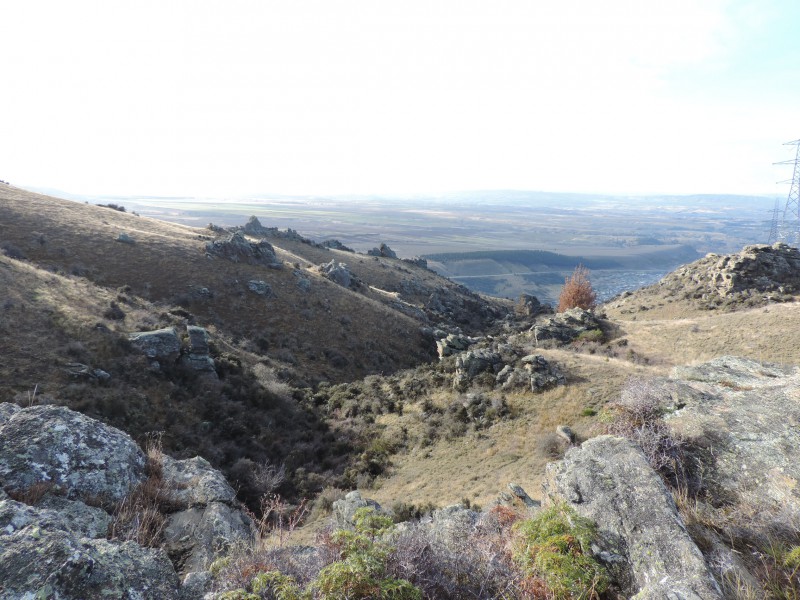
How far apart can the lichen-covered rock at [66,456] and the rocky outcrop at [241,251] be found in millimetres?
44249

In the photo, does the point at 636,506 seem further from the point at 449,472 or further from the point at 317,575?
the point at 449,472

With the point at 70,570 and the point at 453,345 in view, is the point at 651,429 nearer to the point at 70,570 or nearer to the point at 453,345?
the point at 70,570

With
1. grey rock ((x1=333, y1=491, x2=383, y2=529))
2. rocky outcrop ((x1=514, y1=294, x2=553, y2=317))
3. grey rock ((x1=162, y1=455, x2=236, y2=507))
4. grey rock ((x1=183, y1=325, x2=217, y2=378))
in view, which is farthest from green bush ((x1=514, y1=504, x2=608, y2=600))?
rocky outcrop ((x1=514, y1=294, x2=553, y2=317))

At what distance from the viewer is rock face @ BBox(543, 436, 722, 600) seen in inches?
185

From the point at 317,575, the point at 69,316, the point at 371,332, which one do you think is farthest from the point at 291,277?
the point at 317,575

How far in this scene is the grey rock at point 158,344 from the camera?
23609mm

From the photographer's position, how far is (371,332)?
147ft

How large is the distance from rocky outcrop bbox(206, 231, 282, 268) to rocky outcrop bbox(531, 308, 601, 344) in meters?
34.4

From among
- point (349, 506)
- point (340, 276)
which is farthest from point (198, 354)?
point (340, 276)

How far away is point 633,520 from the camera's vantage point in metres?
5.59

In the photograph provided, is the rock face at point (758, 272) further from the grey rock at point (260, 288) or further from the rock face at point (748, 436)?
the grey rock at point (260, 288)

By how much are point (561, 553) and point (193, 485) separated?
810 cm

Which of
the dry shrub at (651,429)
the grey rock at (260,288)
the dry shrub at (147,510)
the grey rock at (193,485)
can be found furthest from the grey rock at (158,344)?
the dry shrub at (651,429)

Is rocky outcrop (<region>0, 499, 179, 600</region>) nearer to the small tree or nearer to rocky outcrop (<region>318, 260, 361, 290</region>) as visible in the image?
rocky outcrop (<region>318, 260, 361, 290</region>)
